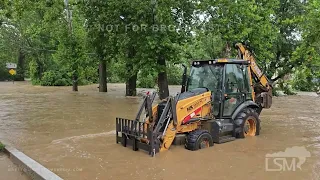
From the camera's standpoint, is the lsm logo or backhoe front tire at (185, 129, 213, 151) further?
backhoe front tire at (185, 129, 213, 151)

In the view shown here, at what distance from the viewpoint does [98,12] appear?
69.6 ft

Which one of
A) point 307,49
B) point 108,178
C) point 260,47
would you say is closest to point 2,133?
point 108,178

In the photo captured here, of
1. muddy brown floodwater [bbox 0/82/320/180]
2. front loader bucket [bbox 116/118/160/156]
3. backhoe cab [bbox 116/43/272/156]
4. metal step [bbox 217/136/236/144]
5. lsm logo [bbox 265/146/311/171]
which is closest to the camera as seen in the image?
muddy brown floodwater [bbox 0/82/320/180]

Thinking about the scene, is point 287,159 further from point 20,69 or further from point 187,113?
point 20,69

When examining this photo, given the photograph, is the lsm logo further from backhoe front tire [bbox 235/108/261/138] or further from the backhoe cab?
the backhoe cab

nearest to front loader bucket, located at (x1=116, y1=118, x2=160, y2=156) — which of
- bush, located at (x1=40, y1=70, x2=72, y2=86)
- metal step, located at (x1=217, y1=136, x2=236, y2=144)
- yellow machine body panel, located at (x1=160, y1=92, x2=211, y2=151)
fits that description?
yellow machine body panel, located at (x1=160, y1=92, x2=211, y2=151)

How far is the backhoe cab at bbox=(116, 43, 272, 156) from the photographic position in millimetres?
8539

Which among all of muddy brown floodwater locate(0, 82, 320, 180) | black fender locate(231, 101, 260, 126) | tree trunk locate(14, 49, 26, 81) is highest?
tree trunk locate(14, 49, 26, 81)

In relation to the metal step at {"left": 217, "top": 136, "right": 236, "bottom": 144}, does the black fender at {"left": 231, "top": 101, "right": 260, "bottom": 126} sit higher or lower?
higher

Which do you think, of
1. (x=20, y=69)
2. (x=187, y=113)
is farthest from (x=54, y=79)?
(x=187, y=113)

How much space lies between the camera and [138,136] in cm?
845

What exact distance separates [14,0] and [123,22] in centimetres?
643

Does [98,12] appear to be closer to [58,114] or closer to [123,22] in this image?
[123,22]

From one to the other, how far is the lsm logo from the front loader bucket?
2.60 m
